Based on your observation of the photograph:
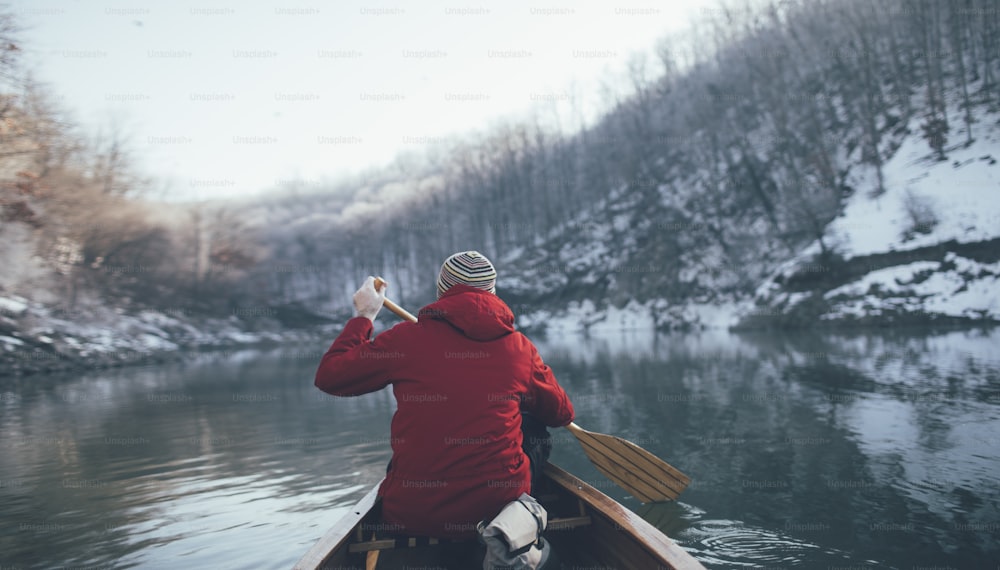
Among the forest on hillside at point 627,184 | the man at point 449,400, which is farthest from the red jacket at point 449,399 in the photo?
the forest on hillside at point 627,184

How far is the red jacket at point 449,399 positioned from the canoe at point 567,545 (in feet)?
1.09

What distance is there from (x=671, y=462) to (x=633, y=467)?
2.31 meters

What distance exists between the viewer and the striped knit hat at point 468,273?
2910mm

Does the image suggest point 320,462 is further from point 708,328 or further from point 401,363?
point 708,328

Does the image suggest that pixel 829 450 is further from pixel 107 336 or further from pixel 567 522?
pixel 107 336

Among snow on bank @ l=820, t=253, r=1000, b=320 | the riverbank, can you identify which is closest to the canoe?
snow on bank @ l=820, t=253, r=1000, b=320

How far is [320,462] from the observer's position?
9.30m

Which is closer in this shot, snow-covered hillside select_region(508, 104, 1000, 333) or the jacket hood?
the jacket hood

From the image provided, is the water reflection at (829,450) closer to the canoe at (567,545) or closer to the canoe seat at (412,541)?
the canoe at (567,545)

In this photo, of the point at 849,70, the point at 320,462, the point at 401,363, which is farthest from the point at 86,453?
the point at 849,70

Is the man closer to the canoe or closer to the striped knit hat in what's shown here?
the striped knit hat

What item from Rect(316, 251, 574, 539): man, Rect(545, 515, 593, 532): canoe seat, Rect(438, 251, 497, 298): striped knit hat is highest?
Rect(438, 251, 497, 298): striped knit hat

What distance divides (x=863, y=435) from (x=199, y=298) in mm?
67913

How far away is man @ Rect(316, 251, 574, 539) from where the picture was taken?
265 cm
